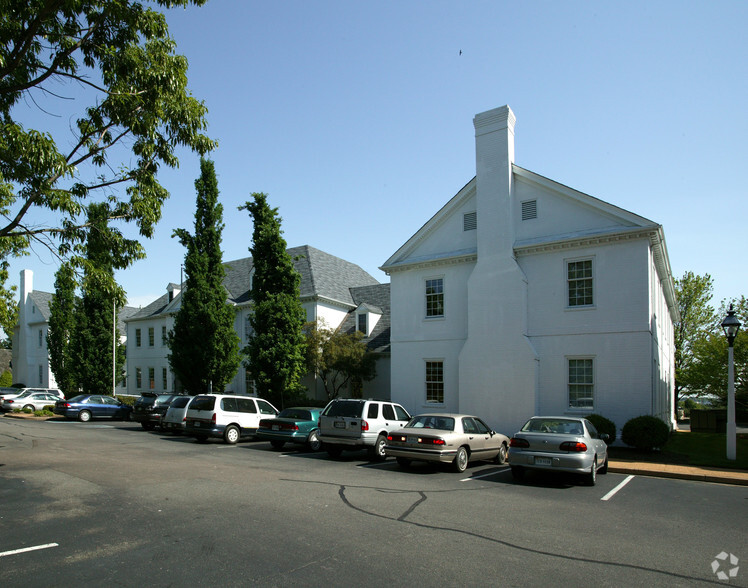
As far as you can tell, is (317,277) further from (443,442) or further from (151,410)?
(443,442)

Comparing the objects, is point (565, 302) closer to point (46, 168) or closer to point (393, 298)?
point (393, 298)

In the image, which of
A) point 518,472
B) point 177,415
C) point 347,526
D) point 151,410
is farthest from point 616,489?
point 151,410

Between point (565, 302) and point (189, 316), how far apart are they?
19949 mm

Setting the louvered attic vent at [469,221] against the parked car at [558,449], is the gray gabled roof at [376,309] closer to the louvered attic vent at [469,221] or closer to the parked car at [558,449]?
the louvered attic vent at [469,221]

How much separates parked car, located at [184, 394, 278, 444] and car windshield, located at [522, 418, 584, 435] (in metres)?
10.8

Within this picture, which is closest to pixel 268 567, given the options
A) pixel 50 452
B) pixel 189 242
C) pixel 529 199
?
pixel 50 452

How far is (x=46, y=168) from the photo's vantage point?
1106cm

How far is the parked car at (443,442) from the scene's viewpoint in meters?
13.6

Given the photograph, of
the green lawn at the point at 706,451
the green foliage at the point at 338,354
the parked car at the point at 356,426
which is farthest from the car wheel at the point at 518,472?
the green foliage at the point at 338,354

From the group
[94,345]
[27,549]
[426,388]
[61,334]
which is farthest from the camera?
[61,334]

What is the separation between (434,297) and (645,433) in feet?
34.4

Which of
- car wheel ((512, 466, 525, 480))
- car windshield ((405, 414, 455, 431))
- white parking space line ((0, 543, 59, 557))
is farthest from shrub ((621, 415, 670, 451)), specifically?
white parking space line ((0, 543, 59, 557))

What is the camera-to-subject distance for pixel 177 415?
21.7m

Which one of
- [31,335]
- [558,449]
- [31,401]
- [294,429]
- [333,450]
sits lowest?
[31,401]
